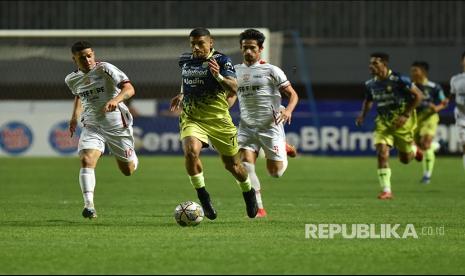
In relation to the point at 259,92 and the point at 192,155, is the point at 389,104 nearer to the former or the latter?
the point at 259,92

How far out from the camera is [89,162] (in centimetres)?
1169

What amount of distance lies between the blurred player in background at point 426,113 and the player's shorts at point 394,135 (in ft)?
10.3

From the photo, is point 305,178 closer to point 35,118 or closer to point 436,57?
point 35,118

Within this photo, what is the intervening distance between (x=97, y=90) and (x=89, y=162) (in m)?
0.86

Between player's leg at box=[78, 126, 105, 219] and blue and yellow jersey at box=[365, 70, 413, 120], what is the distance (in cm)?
556

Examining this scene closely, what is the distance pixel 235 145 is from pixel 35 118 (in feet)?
63.6

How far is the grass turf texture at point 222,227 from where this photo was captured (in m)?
7.46

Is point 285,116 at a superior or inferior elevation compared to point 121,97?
inferior

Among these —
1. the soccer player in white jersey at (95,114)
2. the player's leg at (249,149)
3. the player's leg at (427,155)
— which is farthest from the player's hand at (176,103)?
the player's leg at (427,155)

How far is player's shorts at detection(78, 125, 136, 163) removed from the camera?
11.9m

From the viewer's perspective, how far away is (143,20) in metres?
34.9

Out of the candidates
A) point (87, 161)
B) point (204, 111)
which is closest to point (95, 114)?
point (87, 161)

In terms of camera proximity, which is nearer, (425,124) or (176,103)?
(176,103)

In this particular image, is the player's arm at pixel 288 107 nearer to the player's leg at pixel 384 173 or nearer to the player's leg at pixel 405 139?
the player's leg at pixel 384 173
